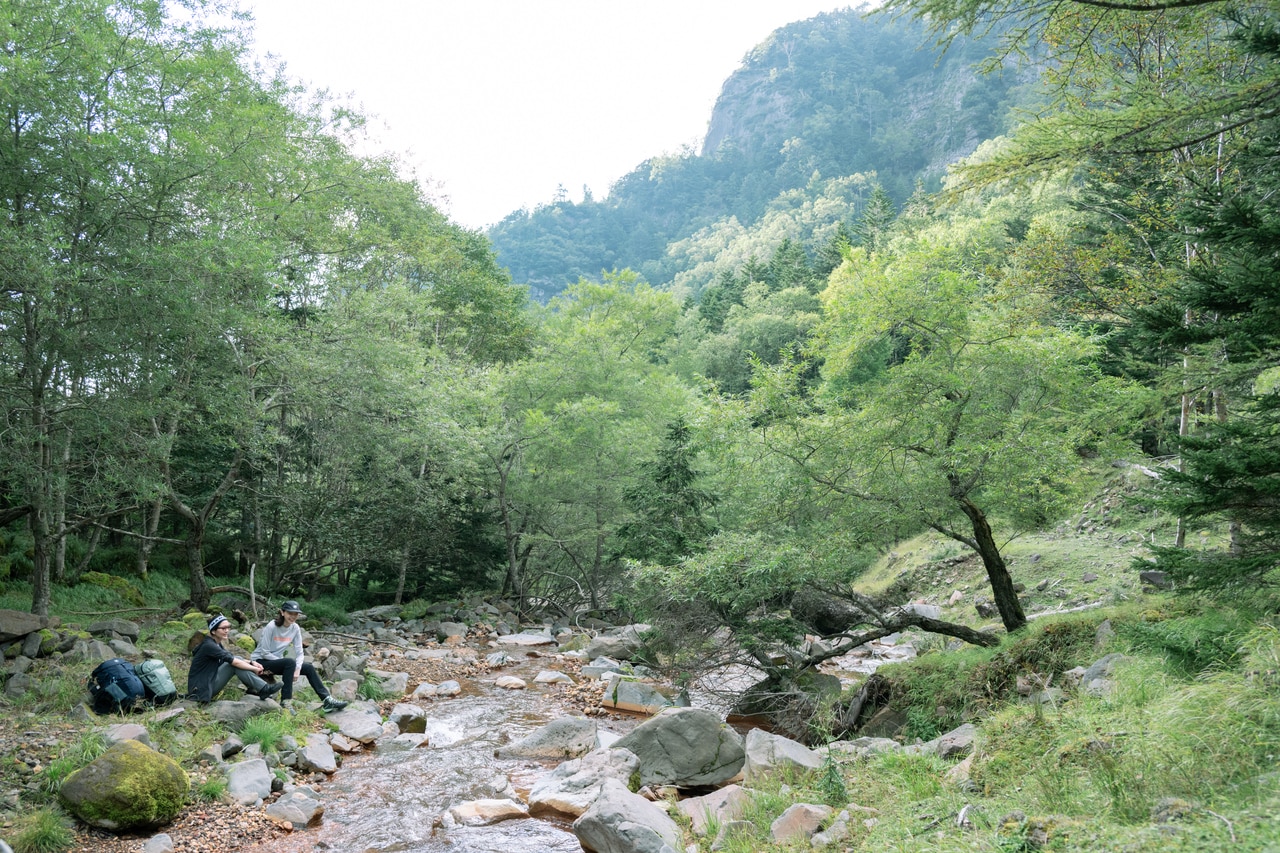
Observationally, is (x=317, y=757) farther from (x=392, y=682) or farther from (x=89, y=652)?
(x=392, y=682)

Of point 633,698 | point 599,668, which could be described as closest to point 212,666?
point 633,698

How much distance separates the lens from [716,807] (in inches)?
257

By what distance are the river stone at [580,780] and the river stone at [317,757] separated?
7.43 feet

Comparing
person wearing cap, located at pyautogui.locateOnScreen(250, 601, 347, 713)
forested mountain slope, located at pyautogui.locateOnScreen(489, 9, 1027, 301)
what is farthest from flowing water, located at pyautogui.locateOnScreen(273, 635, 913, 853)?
forested mountain slope, located at pyautogui.locateOnScreen(489, 9, 1027, 301)

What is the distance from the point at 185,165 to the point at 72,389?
347 centimetres

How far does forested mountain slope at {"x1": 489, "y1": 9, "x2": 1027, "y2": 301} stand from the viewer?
86875 millimetres

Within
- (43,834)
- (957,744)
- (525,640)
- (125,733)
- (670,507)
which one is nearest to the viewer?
(43,834)

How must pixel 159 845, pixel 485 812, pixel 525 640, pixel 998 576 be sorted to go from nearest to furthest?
pixel 159 845 < pixel 485 812 < pixel 998 576 < pixel 525 640

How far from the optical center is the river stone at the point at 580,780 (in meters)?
7.02

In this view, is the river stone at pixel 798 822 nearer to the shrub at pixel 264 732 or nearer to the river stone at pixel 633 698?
the shrub at pixel 264 732

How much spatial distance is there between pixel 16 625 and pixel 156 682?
2.38 metres

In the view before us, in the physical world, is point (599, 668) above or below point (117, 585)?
below

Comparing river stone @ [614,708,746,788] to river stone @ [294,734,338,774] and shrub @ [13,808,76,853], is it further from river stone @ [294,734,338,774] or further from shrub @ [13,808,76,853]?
shrub @ [13,808,76,853]

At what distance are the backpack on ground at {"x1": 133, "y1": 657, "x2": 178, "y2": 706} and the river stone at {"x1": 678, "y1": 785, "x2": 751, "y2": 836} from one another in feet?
19.0
